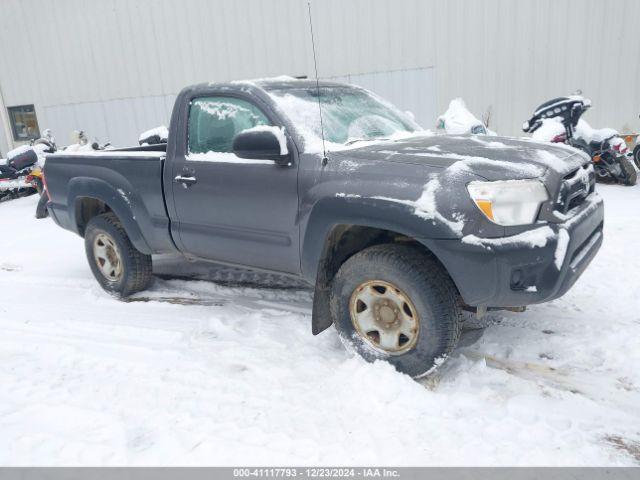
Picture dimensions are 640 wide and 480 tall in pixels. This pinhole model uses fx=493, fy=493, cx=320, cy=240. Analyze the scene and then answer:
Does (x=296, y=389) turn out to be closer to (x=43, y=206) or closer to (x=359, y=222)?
(x=359, y=222)

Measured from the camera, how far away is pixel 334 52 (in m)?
10.8

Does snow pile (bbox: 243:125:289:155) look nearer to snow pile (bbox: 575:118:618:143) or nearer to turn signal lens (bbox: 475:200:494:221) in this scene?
turn signal lens (bbox: 475:200:494:221)

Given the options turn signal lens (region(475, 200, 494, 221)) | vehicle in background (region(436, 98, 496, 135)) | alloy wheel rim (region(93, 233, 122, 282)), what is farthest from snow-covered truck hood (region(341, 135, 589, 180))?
vehicle in background (region(436, 98, 496, 135))

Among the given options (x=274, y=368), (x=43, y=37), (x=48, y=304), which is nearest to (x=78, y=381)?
(x=274, y=368)

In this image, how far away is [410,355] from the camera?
117 inches

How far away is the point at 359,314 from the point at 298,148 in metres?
1.15

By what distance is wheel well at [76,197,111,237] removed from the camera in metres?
4.93

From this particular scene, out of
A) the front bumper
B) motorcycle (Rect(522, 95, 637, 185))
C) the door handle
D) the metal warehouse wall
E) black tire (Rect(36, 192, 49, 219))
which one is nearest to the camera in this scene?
the front bumper

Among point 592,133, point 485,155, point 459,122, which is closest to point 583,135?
point 592,133

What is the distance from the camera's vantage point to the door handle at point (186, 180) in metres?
3.78

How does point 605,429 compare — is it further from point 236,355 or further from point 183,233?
point 183,233

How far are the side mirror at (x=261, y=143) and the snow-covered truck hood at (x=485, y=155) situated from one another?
42 cm

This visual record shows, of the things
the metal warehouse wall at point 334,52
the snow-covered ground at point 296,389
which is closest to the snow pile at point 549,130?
the metal warehouse wall at point 334,52

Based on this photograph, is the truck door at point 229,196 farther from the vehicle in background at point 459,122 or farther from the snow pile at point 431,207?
the vehicle in background at point 459,122
